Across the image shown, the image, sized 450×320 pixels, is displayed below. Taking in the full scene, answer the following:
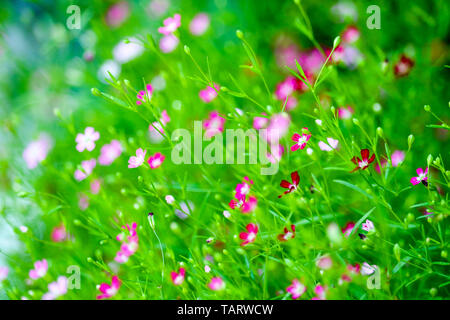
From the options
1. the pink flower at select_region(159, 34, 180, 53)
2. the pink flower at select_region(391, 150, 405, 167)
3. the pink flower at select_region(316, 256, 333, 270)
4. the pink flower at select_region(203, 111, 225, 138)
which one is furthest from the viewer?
the pink flower at select_region(159, 34, 180, 53)

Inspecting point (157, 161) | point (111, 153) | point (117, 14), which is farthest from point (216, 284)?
point (117, 14)

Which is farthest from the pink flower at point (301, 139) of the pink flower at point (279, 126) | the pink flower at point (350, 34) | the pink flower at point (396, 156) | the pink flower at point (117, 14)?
the pink flower at point (117, 14)

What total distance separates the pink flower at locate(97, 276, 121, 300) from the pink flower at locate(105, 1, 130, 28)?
1290 mm

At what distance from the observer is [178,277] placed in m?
0.94

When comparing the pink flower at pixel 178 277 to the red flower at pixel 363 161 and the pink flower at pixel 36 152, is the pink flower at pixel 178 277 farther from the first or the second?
the pink flower at pixel 36 152

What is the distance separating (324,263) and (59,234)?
2.85 ft

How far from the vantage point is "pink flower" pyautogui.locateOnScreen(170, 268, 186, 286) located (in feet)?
3.07

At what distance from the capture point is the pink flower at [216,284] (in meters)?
0.88

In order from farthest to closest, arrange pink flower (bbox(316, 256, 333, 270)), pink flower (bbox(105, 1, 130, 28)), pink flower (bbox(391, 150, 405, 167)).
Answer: pink flower (bbox(105, 1, 130, 28)), pink flower (bbox(391, 150, 405, 167)), pink flower (bbox(316, 256, 333, 270))

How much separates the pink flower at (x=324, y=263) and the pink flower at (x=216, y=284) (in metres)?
0.19

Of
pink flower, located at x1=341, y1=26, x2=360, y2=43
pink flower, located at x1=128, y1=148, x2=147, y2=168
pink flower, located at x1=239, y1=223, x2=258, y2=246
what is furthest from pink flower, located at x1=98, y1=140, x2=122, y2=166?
pink flower, located at x1=341, y1=26, x2=360, y2=43

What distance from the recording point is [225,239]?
97 centimetres

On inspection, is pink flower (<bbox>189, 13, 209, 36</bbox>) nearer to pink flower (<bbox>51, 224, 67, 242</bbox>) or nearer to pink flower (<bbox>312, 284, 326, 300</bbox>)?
pink flower (<bbox>51, 224, 67, 242</bbox>)

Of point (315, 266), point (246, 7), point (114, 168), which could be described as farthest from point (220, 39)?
point (315, 266)
